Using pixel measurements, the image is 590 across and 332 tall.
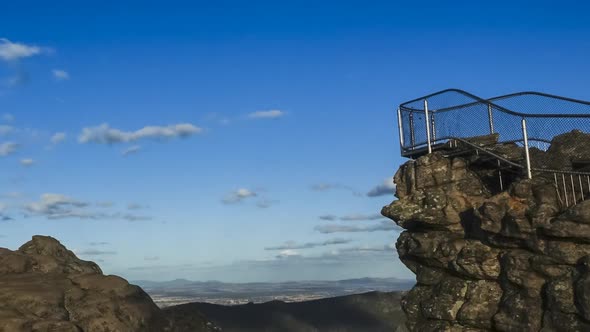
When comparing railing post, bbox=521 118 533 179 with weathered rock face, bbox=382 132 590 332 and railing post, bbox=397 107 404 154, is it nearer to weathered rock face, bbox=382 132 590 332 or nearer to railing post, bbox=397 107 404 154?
weathered rock face, bbox=382 132 590 332

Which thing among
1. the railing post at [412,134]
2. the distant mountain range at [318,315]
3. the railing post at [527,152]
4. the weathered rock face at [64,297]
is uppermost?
the railing post at [412,134]

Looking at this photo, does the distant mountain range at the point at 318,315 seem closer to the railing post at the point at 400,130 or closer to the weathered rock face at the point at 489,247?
the railing post at the point at 400,130

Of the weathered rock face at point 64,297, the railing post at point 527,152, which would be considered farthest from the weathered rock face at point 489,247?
the weathered rock face at point 64,297

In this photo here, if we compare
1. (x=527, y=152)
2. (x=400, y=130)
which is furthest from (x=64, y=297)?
(x=527, y=152)

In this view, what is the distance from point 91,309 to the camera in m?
40.0

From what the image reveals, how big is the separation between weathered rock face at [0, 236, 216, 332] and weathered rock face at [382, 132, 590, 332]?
17180 millimetres

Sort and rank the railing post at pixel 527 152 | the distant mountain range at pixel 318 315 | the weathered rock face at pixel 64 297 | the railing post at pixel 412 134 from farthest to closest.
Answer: the distant mountain range at pixel 318 315
the railing post at pixel 412 134
the weathered rock face at pixel 64 297
the railing post at pixel 527 152

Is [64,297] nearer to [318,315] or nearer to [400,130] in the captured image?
[400,130]

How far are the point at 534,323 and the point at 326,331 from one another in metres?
125

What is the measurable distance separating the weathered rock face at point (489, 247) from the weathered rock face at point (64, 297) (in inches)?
676

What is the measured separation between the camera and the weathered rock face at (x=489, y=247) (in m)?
29.3

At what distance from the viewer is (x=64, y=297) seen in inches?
1580

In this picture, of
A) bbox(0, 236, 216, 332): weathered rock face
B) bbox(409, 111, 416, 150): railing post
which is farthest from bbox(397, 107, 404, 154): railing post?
bbox(0, 236, 216, 332): weathered rock face

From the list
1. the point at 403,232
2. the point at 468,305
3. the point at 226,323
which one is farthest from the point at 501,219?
the point at 226,323
